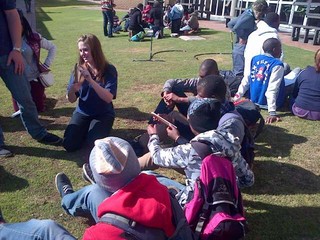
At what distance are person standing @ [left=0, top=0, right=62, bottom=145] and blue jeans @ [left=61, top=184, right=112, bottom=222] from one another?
4.87 feet

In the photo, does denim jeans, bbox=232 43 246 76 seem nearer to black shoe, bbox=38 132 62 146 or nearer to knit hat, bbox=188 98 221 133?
black shoe, bbox=38 132 62 146

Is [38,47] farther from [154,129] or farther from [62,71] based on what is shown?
[62,71]

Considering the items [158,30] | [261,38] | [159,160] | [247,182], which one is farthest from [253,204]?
[158,30]

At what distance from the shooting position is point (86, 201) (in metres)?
2.43

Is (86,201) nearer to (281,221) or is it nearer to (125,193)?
(125,193)

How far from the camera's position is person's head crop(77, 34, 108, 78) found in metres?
3.72

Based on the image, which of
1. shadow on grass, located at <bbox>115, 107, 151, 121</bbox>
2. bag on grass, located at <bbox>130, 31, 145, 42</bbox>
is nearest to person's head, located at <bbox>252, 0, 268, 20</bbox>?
shadow on grass, located at <bbox>115, 107, 151, 121</bbox>

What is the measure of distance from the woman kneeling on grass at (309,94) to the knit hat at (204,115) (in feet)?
9.01

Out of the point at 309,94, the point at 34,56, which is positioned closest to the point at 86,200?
the point at 34,56

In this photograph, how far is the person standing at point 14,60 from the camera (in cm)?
334

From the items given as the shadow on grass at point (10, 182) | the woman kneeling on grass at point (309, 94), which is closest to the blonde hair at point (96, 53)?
the shadow on grass at point (10, 182)

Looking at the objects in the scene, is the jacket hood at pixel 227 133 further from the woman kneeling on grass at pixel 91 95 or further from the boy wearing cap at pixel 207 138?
the woman kneeling on grass at pixel 91 95

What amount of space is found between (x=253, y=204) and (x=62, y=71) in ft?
19.3

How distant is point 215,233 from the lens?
2.08 metres
